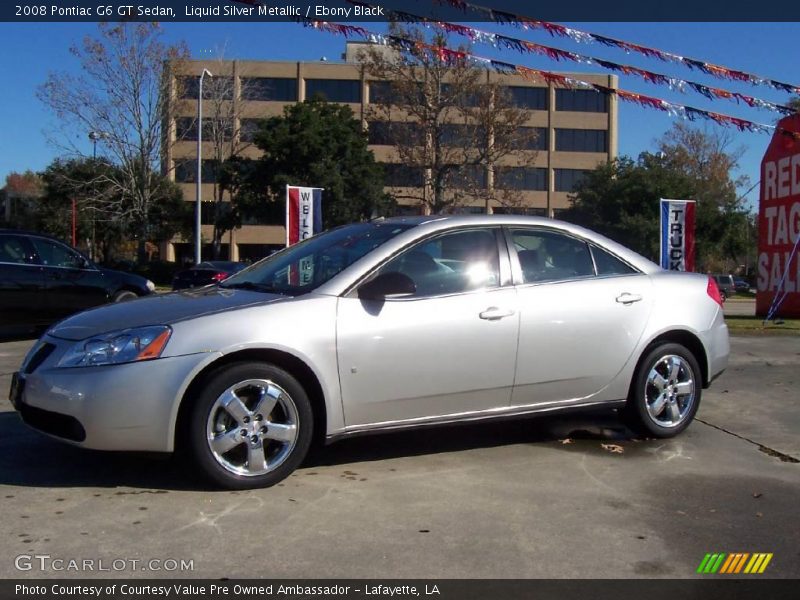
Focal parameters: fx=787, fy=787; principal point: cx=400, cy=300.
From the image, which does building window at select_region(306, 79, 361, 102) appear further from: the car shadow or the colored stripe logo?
the colored stripe logo

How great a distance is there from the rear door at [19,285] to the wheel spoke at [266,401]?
7.70m

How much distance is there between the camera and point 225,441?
4.39 m

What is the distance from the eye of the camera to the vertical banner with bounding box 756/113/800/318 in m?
18.7

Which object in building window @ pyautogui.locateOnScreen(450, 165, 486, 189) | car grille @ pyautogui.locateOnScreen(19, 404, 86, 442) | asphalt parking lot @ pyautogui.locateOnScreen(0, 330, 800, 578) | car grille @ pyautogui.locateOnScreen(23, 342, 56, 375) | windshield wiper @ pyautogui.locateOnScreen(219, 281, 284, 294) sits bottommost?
asphalt parking lot @ pyautogui.locateOnScreen(0, 330, 800, 578)

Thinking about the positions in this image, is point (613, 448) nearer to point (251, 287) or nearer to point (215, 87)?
point (251, 287)

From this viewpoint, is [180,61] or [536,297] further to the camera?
[180,61]

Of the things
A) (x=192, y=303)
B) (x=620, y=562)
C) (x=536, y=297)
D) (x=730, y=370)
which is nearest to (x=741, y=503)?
(x=620, y=562)

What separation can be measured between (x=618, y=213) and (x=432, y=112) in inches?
777

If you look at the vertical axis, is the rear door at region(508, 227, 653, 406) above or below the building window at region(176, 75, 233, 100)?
below

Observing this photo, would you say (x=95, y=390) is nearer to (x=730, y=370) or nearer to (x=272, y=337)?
(x=272, y=337)

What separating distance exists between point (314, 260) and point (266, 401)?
3.96 ft

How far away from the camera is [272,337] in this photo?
14.6 feet

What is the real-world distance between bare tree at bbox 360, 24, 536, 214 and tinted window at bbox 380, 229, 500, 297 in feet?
93.3
